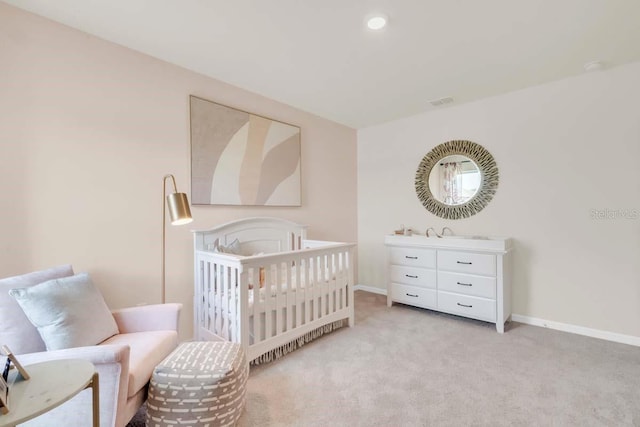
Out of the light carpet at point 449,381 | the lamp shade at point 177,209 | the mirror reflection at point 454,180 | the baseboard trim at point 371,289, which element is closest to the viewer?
the light carpet at point 449,381

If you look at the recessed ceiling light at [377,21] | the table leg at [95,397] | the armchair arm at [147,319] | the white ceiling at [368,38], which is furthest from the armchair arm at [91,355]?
the recessed ceiling light at [377,21]

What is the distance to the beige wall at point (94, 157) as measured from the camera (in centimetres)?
182

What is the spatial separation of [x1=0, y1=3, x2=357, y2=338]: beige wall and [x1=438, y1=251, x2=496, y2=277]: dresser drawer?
2290 millimetres

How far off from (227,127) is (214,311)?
166 centimetres

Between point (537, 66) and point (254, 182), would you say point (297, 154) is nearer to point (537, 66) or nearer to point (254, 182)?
point (254, 182)

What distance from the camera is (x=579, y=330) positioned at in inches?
109

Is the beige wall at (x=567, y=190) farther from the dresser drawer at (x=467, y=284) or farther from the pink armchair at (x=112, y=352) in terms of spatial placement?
the pink armchair at (x=112, y=352)

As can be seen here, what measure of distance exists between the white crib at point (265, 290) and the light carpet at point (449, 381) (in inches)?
7.9

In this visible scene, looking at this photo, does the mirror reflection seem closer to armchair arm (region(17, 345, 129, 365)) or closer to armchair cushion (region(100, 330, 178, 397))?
armchair cushion (region(100, 330, 178, 397))

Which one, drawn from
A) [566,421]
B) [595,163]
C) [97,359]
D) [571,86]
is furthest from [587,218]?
[97,359]

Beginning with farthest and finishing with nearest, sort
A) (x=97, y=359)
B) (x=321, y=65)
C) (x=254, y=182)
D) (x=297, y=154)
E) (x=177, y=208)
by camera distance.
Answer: (x=297, y=154) < (x=254, y=182) < (x=321, y=65) < (x=177, y=208) < (x=97, y=359)

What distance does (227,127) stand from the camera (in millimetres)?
2824

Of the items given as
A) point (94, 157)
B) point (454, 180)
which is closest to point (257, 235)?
point (94, 157)

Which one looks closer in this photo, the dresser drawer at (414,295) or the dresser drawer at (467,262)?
the dresser drawer at (467,262)
